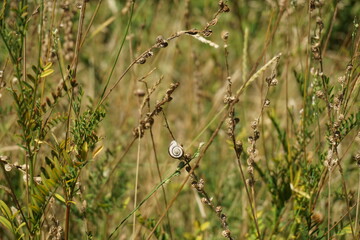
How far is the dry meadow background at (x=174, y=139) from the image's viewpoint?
83 centimetres

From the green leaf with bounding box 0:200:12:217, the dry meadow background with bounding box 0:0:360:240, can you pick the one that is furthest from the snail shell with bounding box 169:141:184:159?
the green leaf with bounding box 0:200:12:217

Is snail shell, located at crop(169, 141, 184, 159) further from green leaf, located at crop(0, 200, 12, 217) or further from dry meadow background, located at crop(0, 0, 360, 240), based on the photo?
green leaf, located at crop(0, 200, 12, 217)

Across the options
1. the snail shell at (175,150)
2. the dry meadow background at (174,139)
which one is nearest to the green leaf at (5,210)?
the dry meadow background at (174,139)

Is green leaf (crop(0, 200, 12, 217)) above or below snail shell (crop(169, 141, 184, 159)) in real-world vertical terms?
below

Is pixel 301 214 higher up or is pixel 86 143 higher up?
pixel 86 143

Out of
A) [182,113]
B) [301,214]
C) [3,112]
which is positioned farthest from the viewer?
[182,113]

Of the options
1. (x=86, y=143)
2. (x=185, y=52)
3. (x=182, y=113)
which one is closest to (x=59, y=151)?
(x=86, y=143)

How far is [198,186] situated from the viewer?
2.73ft

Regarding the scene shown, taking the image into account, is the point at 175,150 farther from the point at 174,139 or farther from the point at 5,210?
the point at 5,210

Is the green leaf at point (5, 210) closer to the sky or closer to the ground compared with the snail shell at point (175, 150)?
closer to the ground

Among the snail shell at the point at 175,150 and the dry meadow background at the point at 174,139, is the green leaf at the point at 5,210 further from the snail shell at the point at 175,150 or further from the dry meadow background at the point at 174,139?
the snail shell at the point at 175,150

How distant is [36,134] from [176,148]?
0.96 ft

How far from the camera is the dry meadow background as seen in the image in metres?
0.83

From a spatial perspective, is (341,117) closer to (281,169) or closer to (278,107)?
(281,169)
